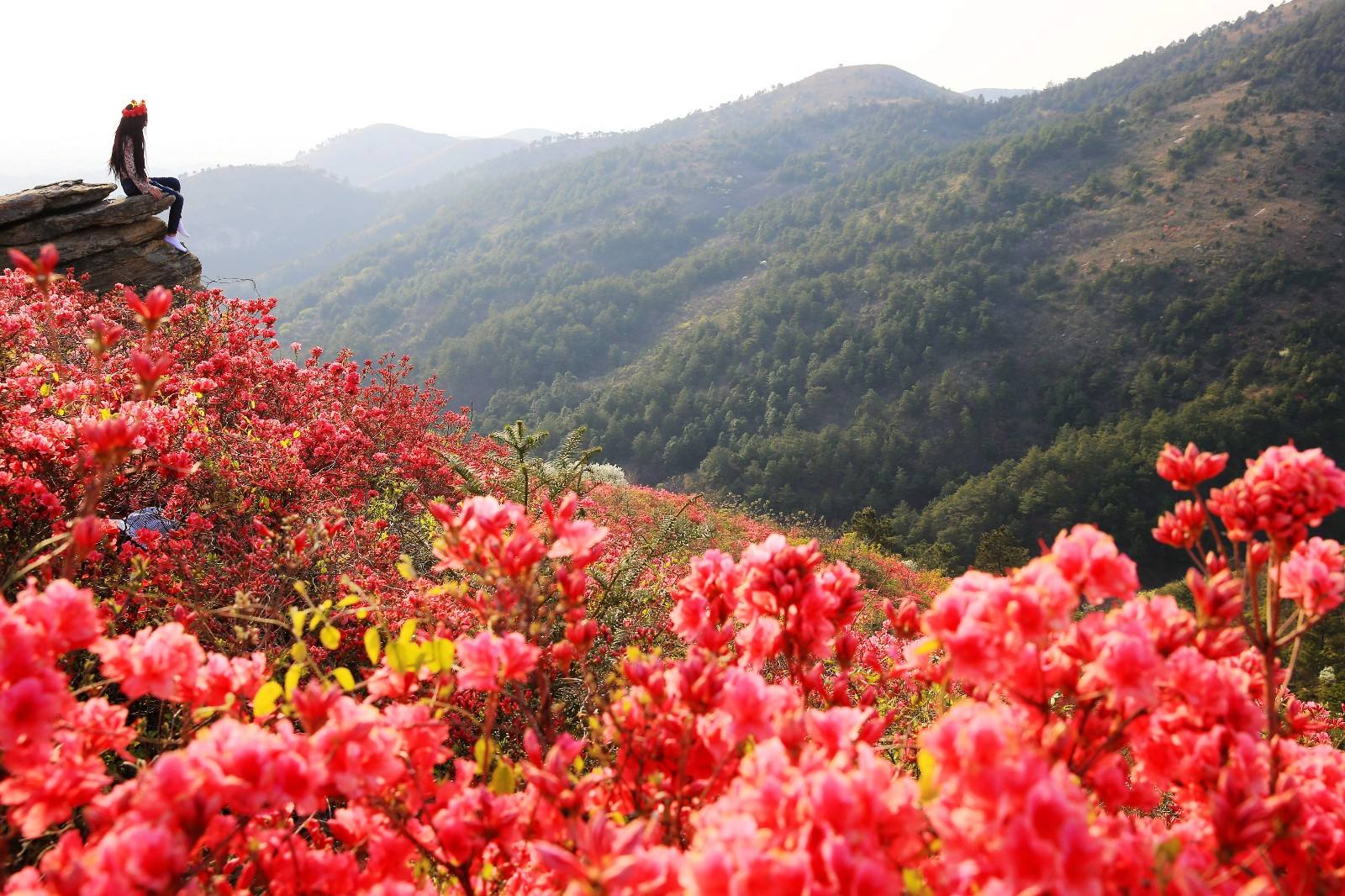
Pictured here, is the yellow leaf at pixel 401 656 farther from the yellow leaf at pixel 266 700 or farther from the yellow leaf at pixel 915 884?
the yellow leaf at pixel 915 884

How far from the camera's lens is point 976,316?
49938 mm

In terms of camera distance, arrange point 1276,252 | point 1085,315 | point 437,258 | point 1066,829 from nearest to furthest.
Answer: point 1066,829 < point 1276,252 < point 1085,315 < point 437,258

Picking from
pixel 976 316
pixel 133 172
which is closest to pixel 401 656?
pixel 133 172

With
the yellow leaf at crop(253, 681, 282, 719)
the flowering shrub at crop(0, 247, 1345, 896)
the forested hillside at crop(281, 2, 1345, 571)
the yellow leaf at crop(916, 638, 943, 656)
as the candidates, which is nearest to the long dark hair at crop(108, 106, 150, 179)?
the flowering shrub at crop(0, 247, 1345, 896)

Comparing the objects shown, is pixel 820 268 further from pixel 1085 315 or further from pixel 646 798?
pixel 646 798

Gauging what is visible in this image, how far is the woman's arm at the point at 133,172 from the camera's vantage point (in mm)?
7816

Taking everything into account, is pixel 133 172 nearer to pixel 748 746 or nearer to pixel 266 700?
pixel 266 700

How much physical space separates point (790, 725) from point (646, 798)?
13.6 inches

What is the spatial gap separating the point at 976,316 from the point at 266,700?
54.2m

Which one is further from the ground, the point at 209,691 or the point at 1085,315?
the point at 209,691

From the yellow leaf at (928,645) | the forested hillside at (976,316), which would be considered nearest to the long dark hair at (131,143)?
the yellow leaf at (928,645)

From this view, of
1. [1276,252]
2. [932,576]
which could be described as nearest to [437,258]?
[1276,252]

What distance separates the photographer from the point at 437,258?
321ft

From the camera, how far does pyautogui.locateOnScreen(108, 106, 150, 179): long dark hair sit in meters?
7.52
